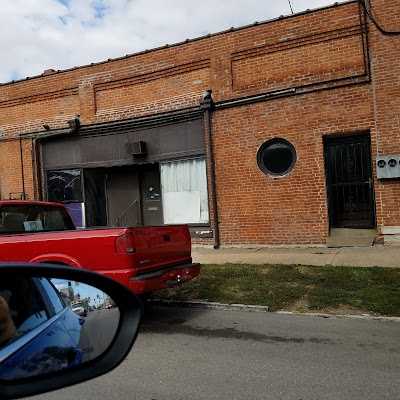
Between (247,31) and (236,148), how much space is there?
9.99ft

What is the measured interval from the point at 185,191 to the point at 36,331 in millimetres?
11017

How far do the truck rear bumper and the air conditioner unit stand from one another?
6.93 meters

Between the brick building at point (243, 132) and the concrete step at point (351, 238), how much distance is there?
0.19 ft

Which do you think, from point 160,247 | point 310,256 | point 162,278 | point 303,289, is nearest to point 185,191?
A: point 310,256

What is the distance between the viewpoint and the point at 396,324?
5484 mm

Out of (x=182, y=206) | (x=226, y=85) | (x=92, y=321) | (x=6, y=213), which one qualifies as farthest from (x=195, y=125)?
(x=92, y=321)

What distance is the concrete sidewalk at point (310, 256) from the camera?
877 centimetres

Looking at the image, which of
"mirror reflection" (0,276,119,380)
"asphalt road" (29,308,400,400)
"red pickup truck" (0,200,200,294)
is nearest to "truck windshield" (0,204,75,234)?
"red pickup truck" (0,200,200,294)

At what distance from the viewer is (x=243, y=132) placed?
11461 mm

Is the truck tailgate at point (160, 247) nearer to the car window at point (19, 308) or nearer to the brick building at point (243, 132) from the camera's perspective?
the car window at point (19, 308)

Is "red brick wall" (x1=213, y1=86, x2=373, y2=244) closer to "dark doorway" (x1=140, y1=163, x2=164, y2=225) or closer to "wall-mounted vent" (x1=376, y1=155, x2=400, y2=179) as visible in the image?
"wall-mounted vent" (x1=376, y1=155, x2=400, y2=179)

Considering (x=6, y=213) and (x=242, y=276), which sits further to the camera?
(x=242, y=276)

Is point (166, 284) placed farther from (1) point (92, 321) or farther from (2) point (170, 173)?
(2) point (170, 173)

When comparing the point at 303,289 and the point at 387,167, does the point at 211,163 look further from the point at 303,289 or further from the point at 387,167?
the point at 303,289
